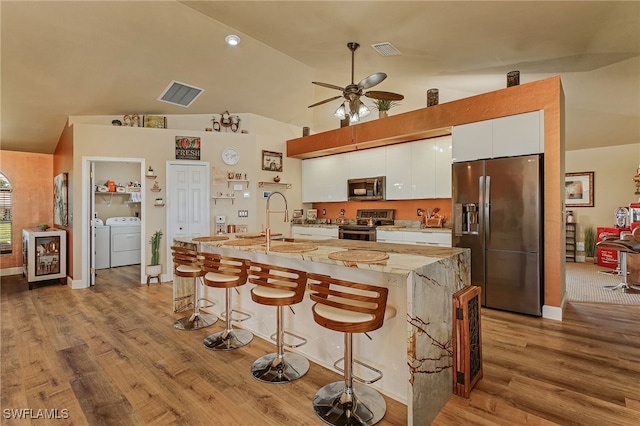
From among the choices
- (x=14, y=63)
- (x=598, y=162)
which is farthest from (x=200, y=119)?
(x=598, y=162)

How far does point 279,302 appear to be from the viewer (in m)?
2.16

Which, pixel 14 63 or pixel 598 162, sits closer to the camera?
pixel 14 63

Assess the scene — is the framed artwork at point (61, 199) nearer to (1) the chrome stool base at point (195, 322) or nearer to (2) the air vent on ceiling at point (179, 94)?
(2) the air vent on ceiling at point (179, 94)

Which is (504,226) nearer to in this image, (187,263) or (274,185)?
(187,263)

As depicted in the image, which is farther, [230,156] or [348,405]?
[230,156]

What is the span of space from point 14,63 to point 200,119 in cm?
250

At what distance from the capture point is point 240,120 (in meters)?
5.88

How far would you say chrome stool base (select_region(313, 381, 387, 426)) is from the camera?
1.81m

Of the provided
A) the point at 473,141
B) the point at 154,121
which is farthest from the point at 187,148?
the point at 473,141

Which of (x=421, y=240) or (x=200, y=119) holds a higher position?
(x=200, y=119)

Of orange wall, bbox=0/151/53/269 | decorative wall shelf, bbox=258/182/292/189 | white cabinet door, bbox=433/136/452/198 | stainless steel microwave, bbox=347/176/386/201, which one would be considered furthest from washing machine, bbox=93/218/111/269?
white cabinet door, bbox=433/136/452/198

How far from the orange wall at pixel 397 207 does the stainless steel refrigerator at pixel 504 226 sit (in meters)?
0.99

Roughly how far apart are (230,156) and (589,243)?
7.94 m

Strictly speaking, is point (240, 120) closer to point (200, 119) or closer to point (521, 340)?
point (200, 119)
